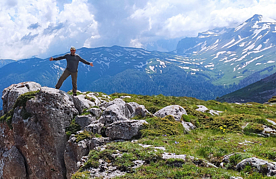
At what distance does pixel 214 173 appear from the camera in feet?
31.9

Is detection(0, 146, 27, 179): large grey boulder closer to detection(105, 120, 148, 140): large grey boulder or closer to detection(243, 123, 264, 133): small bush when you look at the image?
detection(105, 120, 148, 140): large grey boulder

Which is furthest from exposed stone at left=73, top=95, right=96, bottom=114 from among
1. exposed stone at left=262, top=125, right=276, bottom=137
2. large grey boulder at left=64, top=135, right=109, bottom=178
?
exposed stone at left=262, top=125, right=276, bottom=137

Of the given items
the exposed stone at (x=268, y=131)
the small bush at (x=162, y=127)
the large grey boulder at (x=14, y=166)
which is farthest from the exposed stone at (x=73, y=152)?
the exposed stone at (x=268, y=131)

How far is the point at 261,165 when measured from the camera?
9.66 meters

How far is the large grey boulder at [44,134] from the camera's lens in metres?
20.3

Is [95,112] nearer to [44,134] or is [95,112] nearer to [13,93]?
[44,134]

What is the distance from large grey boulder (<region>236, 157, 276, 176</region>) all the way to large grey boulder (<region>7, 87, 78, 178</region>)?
17621 mm

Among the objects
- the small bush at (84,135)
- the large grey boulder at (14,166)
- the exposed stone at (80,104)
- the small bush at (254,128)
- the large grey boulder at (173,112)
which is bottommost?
the large grey boulder at (14,166)

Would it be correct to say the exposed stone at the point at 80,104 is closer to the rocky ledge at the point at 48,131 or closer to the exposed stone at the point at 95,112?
the rocky ledge at the point at 48,131

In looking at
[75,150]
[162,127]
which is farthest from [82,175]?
[162,127]

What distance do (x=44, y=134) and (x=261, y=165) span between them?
20673 millimetres

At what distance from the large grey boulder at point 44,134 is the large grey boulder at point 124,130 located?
254 inches

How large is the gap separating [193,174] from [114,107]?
1403cm

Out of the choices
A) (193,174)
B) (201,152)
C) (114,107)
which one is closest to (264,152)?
(201,152)
